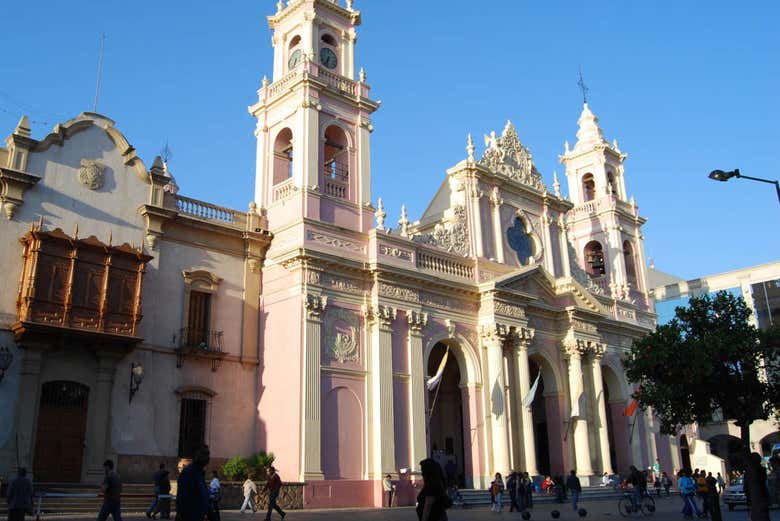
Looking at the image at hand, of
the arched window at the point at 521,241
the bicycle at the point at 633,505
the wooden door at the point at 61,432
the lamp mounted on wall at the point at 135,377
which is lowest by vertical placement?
the bicycle at the point at 633,505

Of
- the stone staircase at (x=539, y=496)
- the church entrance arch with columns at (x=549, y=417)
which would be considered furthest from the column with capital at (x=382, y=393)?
the church entrance arch with columns at (x=549, y=417)

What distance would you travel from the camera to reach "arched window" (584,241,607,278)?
4425cm

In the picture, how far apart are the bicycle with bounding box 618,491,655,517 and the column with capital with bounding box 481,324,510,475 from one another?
6603mm

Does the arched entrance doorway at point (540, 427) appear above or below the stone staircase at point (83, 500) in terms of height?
above

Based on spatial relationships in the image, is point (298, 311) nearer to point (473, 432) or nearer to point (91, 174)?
point (91, 174)

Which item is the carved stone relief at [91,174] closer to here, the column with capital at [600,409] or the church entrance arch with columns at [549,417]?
the church entrance arch with columns at [549,417]

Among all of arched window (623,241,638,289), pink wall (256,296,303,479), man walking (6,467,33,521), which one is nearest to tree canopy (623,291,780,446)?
pink wall (256,296,303,479)

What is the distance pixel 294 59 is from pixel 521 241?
Result: 45.4ft

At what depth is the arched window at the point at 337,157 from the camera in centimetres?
2920

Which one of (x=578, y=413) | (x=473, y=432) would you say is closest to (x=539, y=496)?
(x=473, y=432)

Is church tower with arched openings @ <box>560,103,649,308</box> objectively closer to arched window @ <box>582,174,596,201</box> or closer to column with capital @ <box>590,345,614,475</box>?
arched window @ <box>582,174,596,201</box>

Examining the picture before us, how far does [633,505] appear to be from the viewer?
71.6ft

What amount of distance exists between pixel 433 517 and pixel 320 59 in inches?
958

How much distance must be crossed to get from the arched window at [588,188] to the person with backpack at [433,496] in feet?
128
